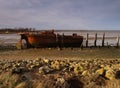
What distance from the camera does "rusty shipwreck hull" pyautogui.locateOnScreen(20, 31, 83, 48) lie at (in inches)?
1355

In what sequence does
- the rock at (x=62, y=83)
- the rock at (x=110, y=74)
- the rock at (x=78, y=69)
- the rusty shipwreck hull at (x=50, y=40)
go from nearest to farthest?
the rock at (x=62, y=83)
the rock at (x=110, y=74)
the rock at (x=78, y=69)
the rusty shipwreck hull at (x=50, y=40)

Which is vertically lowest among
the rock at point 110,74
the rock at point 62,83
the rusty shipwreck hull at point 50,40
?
the rusty shipwreck hull at point 50,40

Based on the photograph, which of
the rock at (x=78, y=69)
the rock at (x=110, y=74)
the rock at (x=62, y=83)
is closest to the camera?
the rock at (x=62, y=83)

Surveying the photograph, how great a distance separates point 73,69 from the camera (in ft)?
35.7

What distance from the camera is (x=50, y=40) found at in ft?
113

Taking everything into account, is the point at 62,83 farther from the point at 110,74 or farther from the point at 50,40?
the point at 50,40

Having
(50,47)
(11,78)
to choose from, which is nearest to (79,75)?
(11,78)

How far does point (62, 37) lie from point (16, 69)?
2504 centimetres

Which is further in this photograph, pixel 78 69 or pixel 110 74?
pixel 78 69

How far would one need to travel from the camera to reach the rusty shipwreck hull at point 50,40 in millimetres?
34406

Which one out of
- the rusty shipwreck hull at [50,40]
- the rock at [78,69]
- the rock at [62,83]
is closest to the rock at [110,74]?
the rock at [78,69]

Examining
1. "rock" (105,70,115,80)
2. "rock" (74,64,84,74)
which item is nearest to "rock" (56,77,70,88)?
"rock" (74,64,84,74)

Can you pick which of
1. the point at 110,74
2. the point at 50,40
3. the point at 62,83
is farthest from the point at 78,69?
the point at 50,40

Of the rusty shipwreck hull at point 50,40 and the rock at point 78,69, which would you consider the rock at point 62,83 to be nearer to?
the rock at point 78,69
